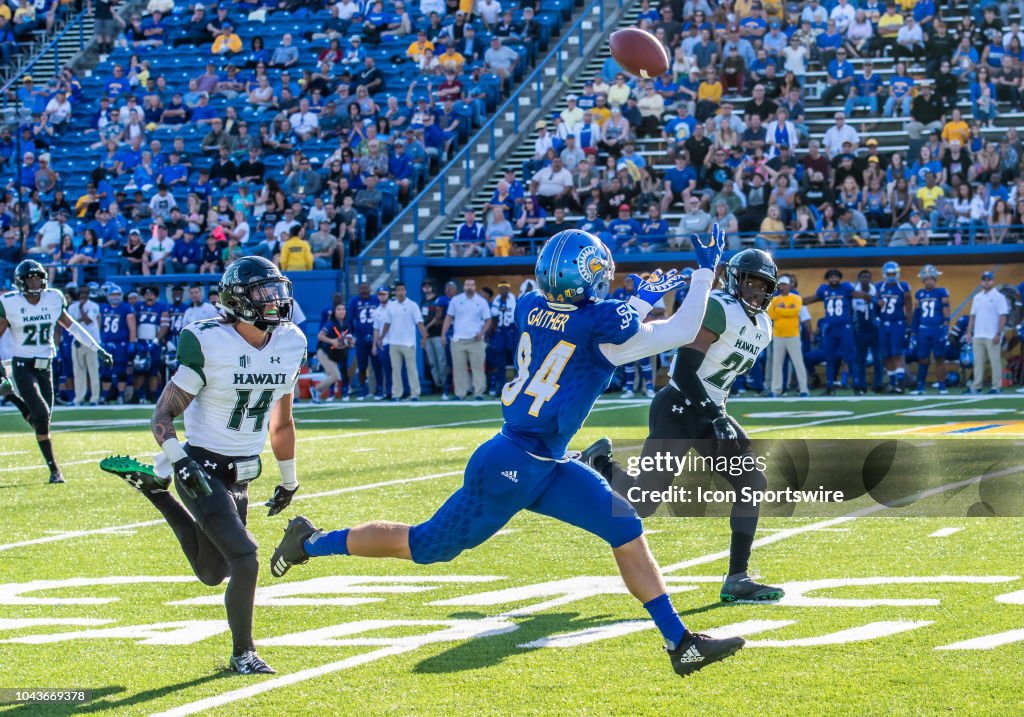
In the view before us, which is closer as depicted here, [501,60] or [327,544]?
[327,544]

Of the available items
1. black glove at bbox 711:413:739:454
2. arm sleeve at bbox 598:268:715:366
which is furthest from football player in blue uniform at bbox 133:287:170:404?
arm sleeve at bbox 598:268:715:366

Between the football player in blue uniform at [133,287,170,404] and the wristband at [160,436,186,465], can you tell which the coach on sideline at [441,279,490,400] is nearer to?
the football player in blue uniform at [133,287,170,404]

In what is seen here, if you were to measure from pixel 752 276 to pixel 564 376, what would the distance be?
2.15 meters

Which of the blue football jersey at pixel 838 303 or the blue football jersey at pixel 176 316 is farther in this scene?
the blue football jersey at pixel 176 316

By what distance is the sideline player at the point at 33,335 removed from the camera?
12.2m

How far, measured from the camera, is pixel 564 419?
→ 5453mm

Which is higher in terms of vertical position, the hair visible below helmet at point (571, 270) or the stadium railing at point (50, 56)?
the stadium railing at point (50, 56)

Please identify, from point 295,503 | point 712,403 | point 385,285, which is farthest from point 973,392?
point 712,403

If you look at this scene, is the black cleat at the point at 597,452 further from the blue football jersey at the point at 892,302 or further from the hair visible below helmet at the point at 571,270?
the blue football jersey at the point at 892,302

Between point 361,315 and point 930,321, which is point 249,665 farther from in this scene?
point 361,315

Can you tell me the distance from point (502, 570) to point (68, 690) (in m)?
2.89

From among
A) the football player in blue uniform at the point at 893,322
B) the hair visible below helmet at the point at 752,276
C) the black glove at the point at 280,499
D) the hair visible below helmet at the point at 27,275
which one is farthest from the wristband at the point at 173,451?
the football player in blue uniform at the point at 893,322

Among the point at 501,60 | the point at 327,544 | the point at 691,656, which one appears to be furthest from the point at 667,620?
the point at 501,60

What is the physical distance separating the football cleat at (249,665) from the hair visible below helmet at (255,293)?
1.32 metres
